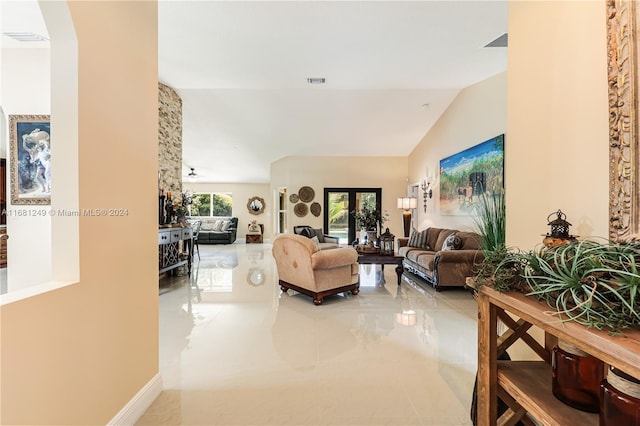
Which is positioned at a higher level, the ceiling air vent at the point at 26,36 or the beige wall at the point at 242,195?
the ceiling air vent at the point at 26,36

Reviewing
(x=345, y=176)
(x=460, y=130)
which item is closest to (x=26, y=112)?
(x=460, y=130)

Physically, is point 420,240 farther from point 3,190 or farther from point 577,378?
point 3,190

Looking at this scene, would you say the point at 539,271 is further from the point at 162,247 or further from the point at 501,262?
the point at 162,247

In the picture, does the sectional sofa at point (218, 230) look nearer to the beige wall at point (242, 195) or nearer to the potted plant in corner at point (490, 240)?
the beige wall at point (242, 195)

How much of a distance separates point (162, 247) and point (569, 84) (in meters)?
5.01

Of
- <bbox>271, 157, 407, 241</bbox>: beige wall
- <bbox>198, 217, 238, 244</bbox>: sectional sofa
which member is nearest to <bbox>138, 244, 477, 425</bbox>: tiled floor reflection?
<bbox>271, 157, 407, 241</bbox>: beige wall

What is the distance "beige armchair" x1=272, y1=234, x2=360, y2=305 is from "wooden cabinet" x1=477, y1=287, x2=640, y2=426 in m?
2.45

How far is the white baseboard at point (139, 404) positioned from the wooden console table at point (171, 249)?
8.90 feet

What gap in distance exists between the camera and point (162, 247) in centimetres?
443

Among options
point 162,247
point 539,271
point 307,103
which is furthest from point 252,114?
point 539,271

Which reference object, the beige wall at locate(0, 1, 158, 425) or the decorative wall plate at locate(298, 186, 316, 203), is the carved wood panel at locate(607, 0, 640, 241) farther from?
the decorative wall plate at locate(298, 186, 316, 203)

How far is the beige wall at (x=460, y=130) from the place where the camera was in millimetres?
4539

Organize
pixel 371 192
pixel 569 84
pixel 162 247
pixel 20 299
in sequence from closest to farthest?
pixel 20 299 → pixel 569 84 → pixel 162 247 → pixel 371 192

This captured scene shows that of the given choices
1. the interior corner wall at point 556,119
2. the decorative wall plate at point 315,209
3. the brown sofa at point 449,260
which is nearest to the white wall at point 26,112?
the interior corner wall at point 556,119
